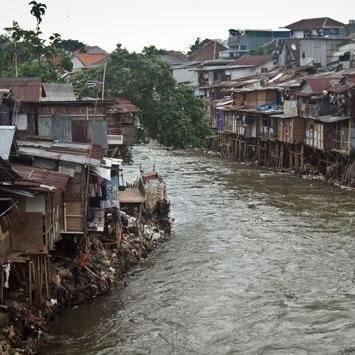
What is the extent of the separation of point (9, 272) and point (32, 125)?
738 cm

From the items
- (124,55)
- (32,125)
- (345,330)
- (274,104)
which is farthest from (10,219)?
(274,104)

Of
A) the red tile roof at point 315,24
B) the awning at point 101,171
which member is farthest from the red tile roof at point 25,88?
the red tile roof at point 315,24

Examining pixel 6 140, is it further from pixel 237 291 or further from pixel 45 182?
pixel 237 291

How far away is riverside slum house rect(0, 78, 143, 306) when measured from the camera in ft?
47.3

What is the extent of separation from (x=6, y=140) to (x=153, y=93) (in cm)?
2321

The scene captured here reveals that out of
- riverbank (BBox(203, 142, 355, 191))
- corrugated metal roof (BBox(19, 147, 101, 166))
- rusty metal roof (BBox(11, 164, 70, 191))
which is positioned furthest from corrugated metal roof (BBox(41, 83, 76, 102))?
riverbank (BBox(203, 142, 355, 191))

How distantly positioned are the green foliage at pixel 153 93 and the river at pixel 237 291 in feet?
22.0

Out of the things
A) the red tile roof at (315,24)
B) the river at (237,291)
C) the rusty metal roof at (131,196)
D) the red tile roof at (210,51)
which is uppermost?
the red tile roof at (315,24)

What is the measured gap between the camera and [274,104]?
49906 millimetres

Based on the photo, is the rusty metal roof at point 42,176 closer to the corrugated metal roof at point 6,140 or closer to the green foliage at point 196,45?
the corrugated metal roof at point 6,140

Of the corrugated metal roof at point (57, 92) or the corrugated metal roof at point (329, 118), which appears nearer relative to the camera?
the corrugated metal roof at point (57, 92)

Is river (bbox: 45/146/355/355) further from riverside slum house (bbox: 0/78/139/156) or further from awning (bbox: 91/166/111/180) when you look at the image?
riverside slum house (bbox: 0/78/139/156)

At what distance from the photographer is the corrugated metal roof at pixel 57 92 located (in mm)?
23503

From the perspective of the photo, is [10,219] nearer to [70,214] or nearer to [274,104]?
[70,214]
